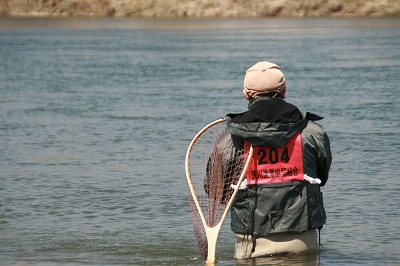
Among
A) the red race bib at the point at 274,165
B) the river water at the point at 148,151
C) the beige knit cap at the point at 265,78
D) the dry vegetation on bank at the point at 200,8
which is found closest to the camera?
the beige knit cap at the point at 265,78

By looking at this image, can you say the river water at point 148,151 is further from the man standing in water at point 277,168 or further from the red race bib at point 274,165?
the red race bib at point 274,165

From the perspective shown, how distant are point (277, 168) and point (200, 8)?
289 feet

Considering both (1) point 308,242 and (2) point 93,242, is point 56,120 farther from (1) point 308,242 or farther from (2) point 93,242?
(1) point 308,242

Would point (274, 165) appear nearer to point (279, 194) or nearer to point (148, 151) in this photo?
point (279, 194)

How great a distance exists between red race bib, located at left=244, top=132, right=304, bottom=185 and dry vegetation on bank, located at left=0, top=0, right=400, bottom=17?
7929 centimetres

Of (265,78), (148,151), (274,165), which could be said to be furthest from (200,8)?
(265,78)

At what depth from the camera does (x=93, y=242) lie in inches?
422

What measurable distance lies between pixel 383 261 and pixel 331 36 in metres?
45.8

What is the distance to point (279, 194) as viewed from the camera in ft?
25.6

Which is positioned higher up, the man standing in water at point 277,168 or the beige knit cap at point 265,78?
the beige knit cap at point 265,78

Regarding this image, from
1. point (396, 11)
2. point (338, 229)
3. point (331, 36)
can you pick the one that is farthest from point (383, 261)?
point (396, 11)

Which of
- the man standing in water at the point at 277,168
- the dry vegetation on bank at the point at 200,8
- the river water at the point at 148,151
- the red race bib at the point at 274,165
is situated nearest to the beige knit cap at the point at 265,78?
the man standing in water at the point at 277,168

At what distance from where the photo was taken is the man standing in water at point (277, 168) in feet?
25.0

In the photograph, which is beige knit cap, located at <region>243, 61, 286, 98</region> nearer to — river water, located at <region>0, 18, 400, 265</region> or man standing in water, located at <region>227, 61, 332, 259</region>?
man standing in water, located at <region>227, 61, 332, 259</region>
